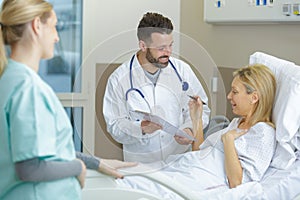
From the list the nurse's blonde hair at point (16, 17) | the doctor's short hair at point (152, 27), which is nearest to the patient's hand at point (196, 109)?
the doctor's short hair at point (152, 27)

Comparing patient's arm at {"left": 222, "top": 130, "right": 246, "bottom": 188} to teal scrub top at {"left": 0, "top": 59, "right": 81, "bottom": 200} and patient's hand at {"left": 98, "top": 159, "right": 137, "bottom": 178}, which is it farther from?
teal scrub top at {"left": 0, "top": 59, "right": 81, "bottom": 200}

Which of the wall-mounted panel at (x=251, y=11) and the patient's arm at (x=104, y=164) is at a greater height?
the wall-mounted panel at (x=251, y=11)

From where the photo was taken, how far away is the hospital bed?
221 centimetres

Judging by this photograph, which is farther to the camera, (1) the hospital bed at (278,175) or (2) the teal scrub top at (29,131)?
(1) the hospital bed at (278,175)

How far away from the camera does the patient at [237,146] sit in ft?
8.31

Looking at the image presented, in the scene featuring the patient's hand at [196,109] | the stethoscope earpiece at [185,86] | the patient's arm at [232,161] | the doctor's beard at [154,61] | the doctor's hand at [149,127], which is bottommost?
the patient's arm at [232,161]

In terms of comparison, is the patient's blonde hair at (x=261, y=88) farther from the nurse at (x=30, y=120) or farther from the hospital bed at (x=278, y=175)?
the nurse at (x=30, y=120)

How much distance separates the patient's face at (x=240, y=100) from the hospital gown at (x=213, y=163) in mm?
101

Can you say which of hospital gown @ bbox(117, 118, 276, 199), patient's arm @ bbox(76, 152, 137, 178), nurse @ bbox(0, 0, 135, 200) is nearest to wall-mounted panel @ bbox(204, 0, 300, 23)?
hospital gown @ bbox(117, 118, 276, 199)

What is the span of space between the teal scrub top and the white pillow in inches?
46.3

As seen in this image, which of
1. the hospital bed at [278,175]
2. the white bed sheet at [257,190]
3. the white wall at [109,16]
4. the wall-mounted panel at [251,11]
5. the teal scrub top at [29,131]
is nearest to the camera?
the teal scrub top at [29,131]

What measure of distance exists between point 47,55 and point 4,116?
21 centimetres

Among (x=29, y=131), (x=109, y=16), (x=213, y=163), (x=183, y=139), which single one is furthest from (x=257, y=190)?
(x=109, y=16)

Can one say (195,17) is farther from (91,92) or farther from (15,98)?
(15,98)
